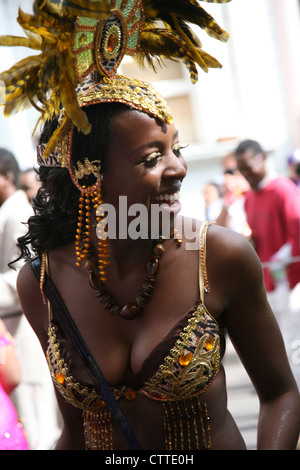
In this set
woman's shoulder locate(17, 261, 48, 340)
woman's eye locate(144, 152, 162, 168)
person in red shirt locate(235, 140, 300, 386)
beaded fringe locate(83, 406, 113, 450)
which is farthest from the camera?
person in red shirt locate(235, 140, 300, 386)

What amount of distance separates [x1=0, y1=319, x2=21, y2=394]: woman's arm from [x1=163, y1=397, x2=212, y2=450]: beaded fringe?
1409 millimetres

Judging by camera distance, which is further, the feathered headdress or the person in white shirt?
the person in white shirt

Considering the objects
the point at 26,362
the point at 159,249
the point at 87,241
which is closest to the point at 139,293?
the point at 159,249

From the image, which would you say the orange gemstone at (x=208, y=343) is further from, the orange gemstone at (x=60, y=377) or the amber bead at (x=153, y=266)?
the orange gemstone at (x=60, y=377)

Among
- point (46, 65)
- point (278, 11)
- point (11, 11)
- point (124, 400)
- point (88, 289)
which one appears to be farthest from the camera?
point (278, 11)

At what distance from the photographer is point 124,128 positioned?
1996mm

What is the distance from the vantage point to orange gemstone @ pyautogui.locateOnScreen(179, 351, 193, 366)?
1968 millimetres

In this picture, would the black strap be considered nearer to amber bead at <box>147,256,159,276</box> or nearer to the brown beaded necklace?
the brown beaded necklace

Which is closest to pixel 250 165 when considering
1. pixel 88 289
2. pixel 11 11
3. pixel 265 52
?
pixel 88 289

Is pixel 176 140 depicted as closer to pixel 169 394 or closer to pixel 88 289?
pixel 88 289

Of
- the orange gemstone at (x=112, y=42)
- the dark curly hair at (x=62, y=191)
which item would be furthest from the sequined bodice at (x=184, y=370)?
the orange gemstone at (x=112, y=42)

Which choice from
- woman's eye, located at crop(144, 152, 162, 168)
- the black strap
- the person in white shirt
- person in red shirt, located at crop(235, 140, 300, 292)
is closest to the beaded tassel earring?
the black strap

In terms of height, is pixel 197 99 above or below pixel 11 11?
below

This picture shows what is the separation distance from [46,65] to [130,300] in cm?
76
